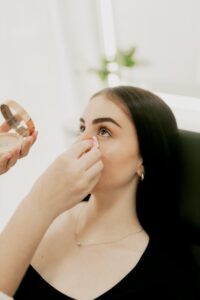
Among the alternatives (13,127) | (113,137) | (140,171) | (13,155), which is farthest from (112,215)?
(13,127)

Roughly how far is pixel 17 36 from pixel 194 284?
1.63 metres

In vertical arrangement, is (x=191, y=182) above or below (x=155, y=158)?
below

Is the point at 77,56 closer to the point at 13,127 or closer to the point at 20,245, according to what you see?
the point at 13,127

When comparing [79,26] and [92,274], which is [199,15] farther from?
[92,274]

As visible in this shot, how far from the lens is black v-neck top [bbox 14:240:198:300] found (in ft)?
3.01

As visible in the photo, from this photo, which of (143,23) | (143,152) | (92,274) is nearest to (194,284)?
(92,274)

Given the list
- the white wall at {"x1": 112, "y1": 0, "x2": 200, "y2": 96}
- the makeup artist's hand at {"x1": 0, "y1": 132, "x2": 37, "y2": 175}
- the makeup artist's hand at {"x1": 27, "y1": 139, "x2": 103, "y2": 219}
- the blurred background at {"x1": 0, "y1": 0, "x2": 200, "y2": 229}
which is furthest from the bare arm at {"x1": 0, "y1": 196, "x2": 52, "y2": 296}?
the white wall at {"x1": 112, "y1": 0, "x2": 200, "y2": 96}

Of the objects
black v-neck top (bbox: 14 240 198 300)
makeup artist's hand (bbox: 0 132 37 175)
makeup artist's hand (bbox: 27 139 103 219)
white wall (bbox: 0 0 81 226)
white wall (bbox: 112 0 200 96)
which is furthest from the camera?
white wall (bbox: 0 0 81 226)

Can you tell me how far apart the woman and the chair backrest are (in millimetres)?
32

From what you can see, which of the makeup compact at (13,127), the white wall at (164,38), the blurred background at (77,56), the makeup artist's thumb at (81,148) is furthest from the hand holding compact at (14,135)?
the white wall at (164,38)

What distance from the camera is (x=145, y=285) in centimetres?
93

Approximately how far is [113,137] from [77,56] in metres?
1.31

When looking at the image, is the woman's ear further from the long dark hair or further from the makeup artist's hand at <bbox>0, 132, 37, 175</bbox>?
the makeup artist's hand at <bbox>0, 132, 37, 175</bbox>

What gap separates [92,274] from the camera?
99 cm
